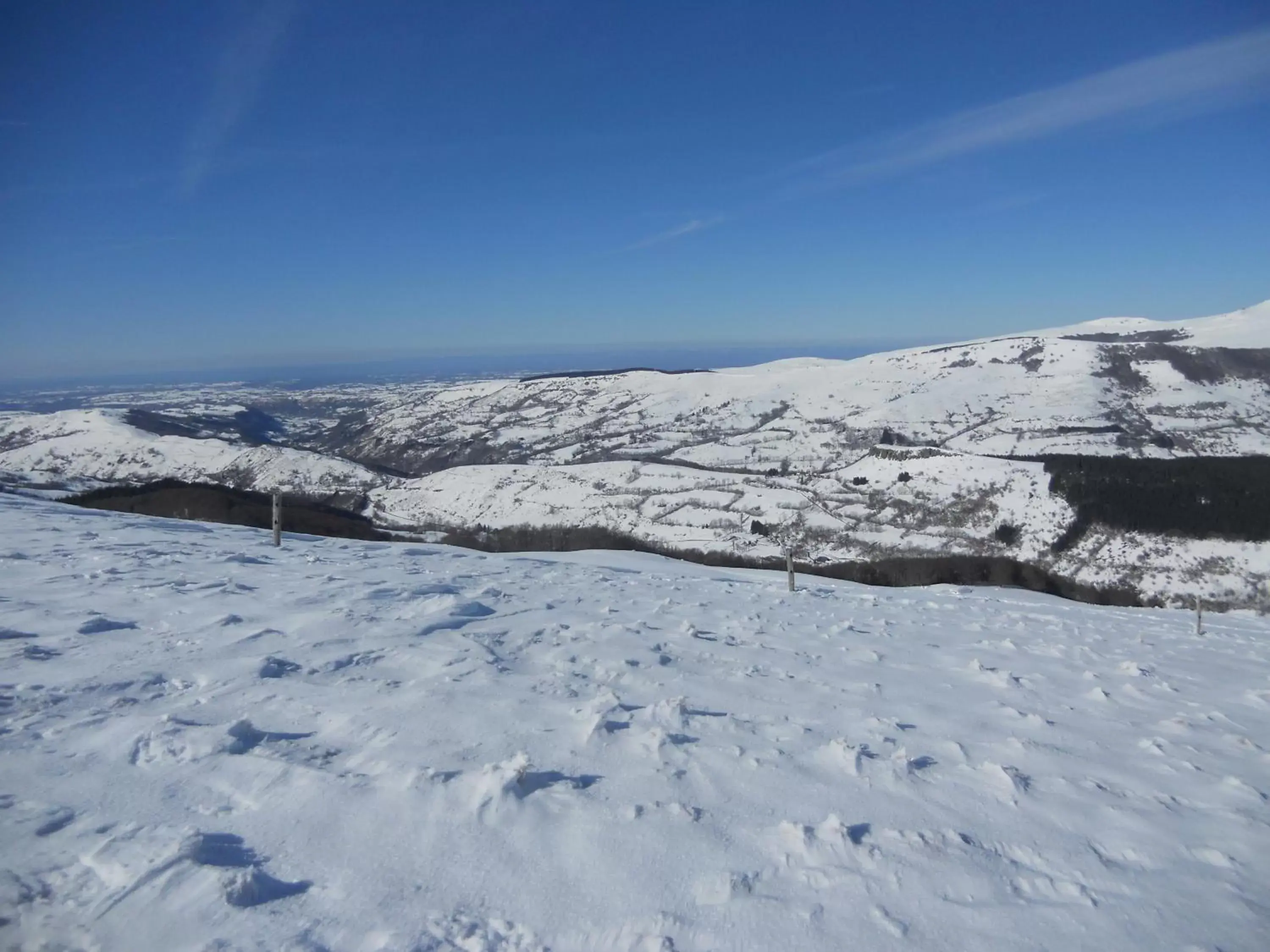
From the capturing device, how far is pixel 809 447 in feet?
384

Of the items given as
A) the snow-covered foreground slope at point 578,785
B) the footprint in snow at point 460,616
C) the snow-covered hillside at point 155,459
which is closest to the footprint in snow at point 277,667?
the snow-covered foreground slope at point 578,785

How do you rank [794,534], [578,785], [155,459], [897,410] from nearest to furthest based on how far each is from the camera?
[578,785], [794,534], [155,459], [897,410]

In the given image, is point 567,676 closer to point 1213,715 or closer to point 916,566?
point 1213,715

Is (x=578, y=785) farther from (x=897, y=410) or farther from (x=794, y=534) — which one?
(x=897, y=410)

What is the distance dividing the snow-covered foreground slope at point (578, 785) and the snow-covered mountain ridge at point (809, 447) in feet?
167

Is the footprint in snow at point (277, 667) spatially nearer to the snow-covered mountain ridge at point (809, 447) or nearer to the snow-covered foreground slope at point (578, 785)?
the snow-covered foreground slope at point (578, 785)

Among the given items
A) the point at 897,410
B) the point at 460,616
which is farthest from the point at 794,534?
the point at 897,410

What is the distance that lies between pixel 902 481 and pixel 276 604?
75318 millimetres

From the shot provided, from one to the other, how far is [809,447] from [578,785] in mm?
116629

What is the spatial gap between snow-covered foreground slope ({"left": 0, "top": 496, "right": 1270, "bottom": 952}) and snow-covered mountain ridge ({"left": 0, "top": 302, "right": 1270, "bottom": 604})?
2008 inches

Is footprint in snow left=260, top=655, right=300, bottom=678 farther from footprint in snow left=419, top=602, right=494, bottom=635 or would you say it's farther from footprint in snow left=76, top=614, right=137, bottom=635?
footprint in snow left=76, top=614, right=137, bottom=635

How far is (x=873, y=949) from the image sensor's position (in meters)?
3.45

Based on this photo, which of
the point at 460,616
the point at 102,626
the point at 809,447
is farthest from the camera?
the point at 809,447

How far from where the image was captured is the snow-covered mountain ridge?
6184 cm
